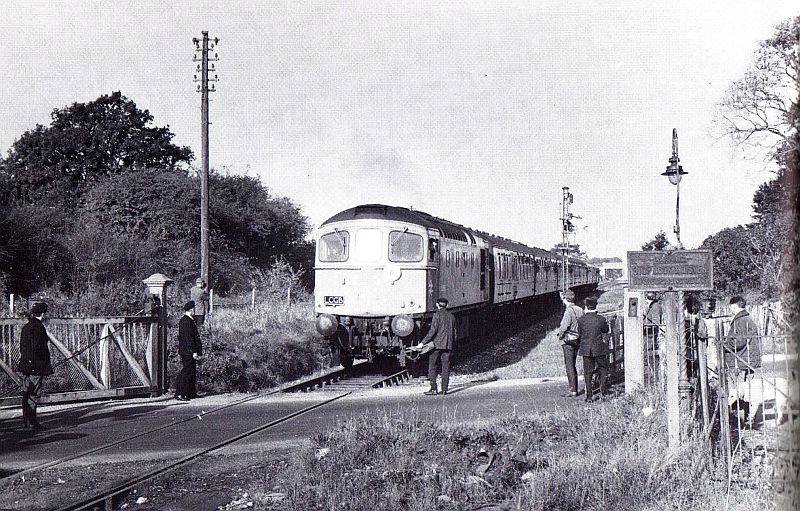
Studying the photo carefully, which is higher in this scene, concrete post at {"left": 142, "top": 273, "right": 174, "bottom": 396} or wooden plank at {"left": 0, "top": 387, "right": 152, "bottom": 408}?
concrete post at {"left": 142, "top": 273, "right": 174, "bottom": 396}

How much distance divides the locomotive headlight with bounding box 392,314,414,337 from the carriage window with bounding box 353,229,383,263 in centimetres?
152

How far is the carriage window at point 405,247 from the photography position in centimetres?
1639

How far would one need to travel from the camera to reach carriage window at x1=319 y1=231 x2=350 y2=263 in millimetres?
16828

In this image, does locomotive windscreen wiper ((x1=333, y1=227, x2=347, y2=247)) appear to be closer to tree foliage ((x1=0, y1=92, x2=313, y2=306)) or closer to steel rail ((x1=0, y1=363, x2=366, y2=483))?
steel rail ((x1=0, y1=363, x2=366, y2=483))

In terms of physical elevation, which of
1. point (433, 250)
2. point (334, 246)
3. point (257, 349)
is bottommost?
point (257, 349)

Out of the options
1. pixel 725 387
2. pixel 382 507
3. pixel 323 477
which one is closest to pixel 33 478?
pixel 323 477

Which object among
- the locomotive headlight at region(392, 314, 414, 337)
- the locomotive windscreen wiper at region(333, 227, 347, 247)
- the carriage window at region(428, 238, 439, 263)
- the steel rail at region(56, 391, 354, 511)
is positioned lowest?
the steel rail at region(56, 391, 354, 511)

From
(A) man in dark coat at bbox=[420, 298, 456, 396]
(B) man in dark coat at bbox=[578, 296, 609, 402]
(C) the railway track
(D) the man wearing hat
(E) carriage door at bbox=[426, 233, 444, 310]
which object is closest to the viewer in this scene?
(C) the railway track

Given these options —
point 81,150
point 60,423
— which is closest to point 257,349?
point 60,423

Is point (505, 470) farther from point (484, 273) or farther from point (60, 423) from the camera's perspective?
point (484, 273)

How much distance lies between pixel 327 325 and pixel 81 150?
30.5 m

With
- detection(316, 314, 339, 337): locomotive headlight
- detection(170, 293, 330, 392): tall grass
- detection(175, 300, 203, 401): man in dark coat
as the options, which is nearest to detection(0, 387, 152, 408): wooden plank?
detection(175, 300, 203, 401): man in dark coat

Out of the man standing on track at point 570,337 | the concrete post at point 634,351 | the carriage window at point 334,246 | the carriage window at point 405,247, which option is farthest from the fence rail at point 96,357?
the concrete post at point 634,351

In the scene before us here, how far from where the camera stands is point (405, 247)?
16.5 meters
